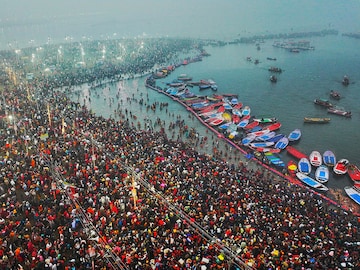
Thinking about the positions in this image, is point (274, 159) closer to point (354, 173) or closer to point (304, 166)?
point (304, 166)

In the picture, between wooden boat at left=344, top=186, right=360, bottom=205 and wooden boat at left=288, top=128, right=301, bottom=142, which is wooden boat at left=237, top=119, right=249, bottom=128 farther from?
wooden boat at left=344, top=186, right=360, bottom=205

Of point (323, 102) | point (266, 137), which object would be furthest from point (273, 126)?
point (323, 102)

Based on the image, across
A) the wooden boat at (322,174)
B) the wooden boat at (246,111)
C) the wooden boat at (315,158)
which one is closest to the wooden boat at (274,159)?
the wooden boat at (322,174)

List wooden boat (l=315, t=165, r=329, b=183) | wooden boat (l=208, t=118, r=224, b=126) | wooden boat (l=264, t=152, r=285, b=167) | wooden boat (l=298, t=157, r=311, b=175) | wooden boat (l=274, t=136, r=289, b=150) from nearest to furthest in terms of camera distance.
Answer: wooden boat (l=315, t=165, r=329, b=183), wooden boat (l=298, t=157, r=311, b=175), wooden boat (l=264, t=152, r=285, b=167), wooden boat (l=274, t=136, r=289, b=150), wooden boat (l=208, t=118, r=224, b=126)

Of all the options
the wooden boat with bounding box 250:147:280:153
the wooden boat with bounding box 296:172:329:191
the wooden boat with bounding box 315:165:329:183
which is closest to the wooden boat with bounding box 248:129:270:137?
the wooden boat with bounding box 250:147:280:153

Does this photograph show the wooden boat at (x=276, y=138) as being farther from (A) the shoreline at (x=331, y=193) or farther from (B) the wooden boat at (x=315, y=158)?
(A) the shoreline at (x=331, y=193)

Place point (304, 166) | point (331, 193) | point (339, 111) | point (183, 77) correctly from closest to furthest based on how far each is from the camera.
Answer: point (331, 193)
point (304, 166)
point (339, 111)
point (183, 77)
